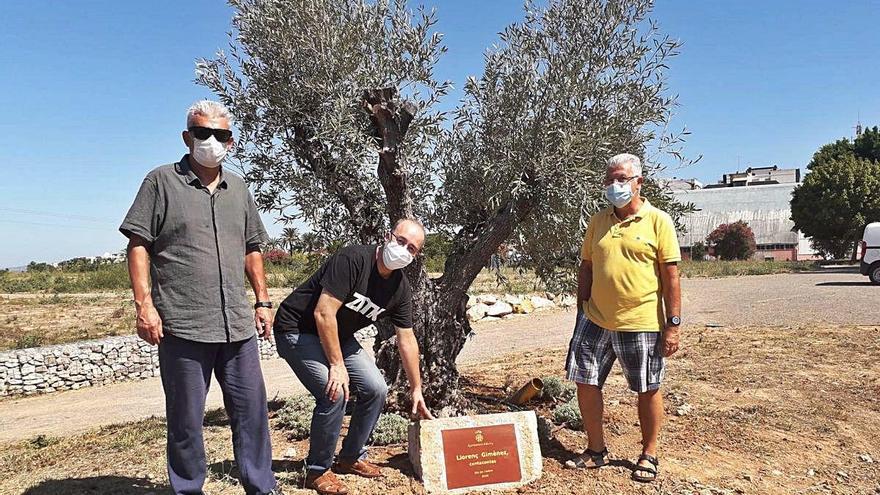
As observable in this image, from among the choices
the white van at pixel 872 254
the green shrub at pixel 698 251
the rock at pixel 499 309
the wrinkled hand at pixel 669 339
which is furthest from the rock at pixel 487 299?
the green shrub at pixel 698 251

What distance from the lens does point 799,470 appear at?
16.9 ft

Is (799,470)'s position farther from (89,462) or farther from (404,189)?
(89,462)

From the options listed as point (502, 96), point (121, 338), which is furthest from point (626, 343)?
point (121, 338)

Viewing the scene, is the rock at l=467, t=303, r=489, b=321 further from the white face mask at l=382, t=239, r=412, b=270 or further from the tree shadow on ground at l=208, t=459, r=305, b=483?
the white face mask at l=382, t=239, r=412, b=270

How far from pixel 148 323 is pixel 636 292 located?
3067mm

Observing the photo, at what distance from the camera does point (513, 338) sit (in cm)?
1504

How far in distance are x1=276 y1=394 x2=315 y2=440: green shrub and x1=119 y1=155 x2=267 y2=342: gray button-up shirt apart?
2.24 m

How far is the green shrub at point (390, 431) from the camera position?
5.54 meters

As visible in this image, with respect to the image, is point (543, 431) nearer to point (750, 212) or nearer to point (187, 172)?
point (187, 172)

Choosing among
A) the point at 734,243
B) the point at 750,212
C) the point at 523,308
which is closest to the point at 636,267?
→ the point at 523,308

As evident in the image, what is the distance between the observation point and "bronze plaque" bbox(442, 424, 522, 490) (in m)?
4.53

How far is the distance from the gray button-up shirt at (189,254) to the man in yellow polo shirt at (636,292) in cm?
243

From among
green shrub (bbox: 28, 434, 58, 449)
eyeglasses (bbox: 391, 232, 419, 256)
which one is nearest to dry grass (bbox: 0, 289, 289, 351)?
green shrub (bbox: 28, 434, 58, 449)

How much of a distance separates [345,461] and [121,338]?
11.2 m
